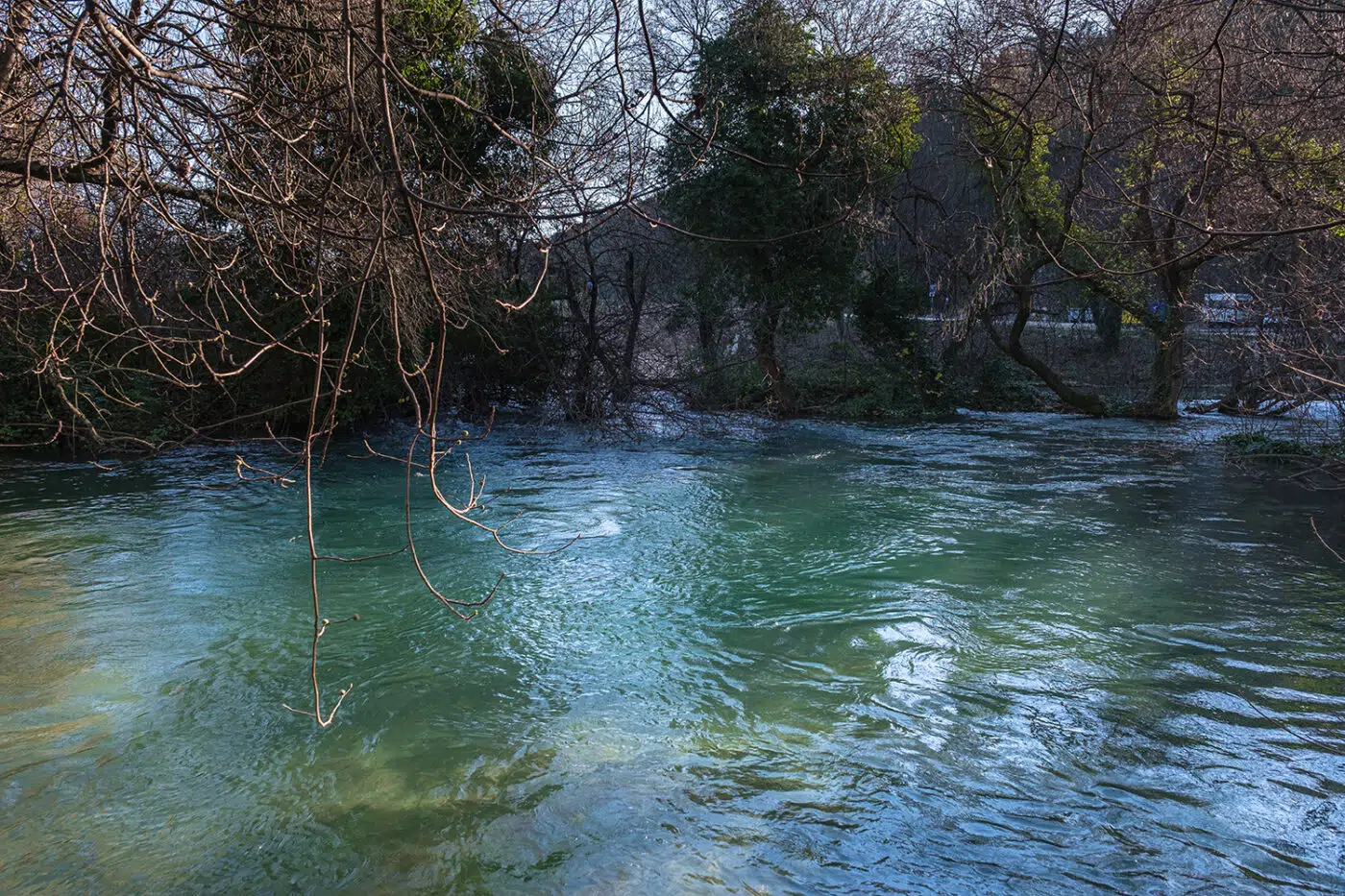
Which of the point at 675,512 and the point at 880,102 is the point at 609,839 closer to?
the point at 675,512

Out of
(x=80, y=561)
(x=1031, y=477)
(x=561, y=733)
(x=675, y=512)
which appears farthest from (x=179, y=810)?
(x=1031, y=477)

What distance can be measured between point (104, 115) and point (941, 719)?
5050 mm

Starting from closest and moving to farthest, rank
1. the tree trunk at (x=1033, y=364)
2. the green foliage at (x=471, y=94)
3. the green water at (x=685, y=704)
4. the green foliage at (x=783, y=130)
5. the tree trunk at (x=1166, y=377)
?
1. the green water at (x=685, y=704)
2. the green foliage at (x=471, y=94)
3. the green foliage at (x=783, y=130)
4. the tree trunk at (x=1166, y=377)
5. the tree trunk at (x=1033, y=364)

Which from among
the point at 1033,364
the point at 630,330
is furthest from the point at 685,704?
the point at 1033,364

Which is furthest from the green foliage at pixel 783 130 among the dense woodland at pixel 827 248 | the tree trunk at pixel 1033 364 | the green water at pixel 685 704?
the green water at pixel 685 704

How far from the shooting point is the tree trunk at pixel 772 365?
17.0 m

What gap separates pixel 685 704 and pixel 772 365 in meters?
12.7

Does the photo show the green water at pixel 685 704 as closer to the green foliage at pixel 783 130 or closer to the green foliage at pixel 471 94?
the green foliage at pixel 471 94

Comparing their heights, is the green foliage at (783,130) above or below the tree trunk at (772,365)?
above

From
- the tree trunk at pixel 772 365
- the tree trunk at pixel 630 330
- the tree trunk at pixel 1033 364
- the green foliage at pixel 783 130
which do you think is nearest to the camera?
the green foliage at pixel 783 130

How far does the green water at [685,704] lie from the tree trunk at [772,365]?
776 cm

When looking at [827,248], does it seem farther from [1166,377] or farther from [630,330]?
[1166,377]

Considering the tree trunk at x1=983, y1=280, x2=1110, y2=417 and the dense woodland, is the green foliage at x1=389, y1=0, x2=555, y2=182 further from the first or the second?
the tree trunk at x1=983, y1=280, x2=1110, y2=417

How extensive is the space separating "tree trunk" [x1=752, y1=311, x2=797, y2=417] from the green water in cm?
776
